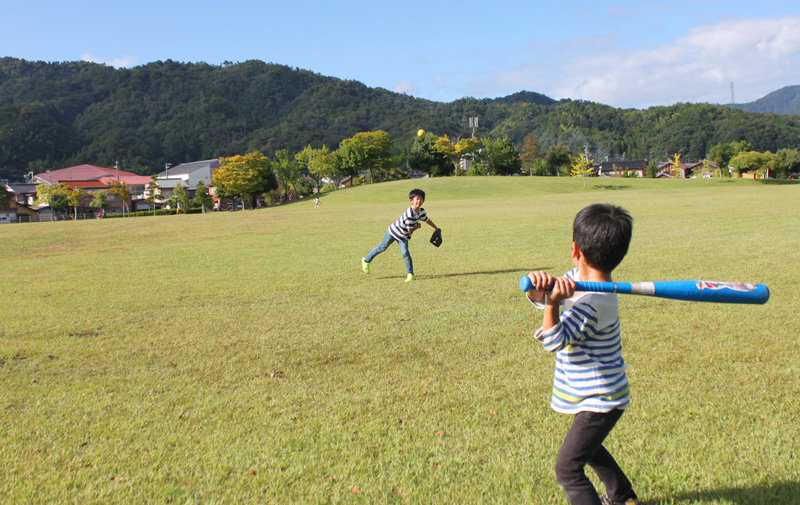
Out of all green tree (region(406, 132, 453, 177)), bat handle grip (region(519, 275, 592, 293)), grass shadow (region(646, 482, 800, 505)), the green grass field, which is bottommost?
grass shadow (region(646, 482, 800, 505))

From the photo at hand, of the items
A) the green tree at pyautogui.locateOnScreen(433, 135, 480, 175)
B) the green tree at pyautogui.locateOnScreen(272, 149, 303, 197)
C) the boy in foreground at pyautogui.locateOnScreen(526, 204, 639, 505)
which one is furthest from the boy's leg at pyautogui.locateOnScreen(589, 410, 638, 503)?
the green tree at pyautogui.locateOnScreen(433, 135, 480, 175)

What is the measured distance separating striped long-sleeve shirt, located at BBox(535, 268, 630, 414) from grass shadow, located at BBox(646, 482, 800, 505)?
100 centimetres

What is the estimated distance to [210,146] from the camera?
187625mm

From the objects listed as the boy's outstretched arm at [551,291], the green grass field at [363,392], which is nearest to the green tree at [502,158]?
the green grass field at [363,392]

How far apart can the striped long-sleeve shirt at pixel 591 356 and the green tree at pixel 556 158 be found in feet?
364

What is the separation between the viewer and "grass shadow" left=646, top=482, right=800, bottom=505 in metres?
3.36

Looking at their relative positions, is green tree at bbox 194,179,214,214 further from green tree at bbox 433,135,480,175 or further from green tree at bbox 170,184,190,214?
green tree at bbox 433,135,480,175

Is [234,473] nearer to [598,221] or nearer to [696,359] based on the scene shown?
[598,221]

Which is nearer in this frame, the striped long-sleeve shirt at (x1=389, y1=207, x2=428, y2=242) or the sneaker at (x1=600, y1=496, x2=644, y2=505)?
the sneaker at (x1=600, y1=496, x2=644, y2=505)

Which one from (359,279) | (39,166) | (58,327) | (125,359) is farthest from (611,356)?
(39,166)

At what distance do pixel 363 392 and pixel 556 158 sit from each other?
109916 mm

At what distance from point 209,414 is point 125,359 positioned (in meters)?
2.46

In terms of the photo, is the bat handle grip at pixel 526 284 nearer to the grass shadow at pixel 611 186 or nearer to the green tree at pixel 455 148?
the grass shadow at pixel 611 186

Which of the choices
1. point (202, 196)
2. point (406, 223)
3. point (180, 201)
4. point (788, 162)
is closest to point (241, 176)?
point (202, 196)
